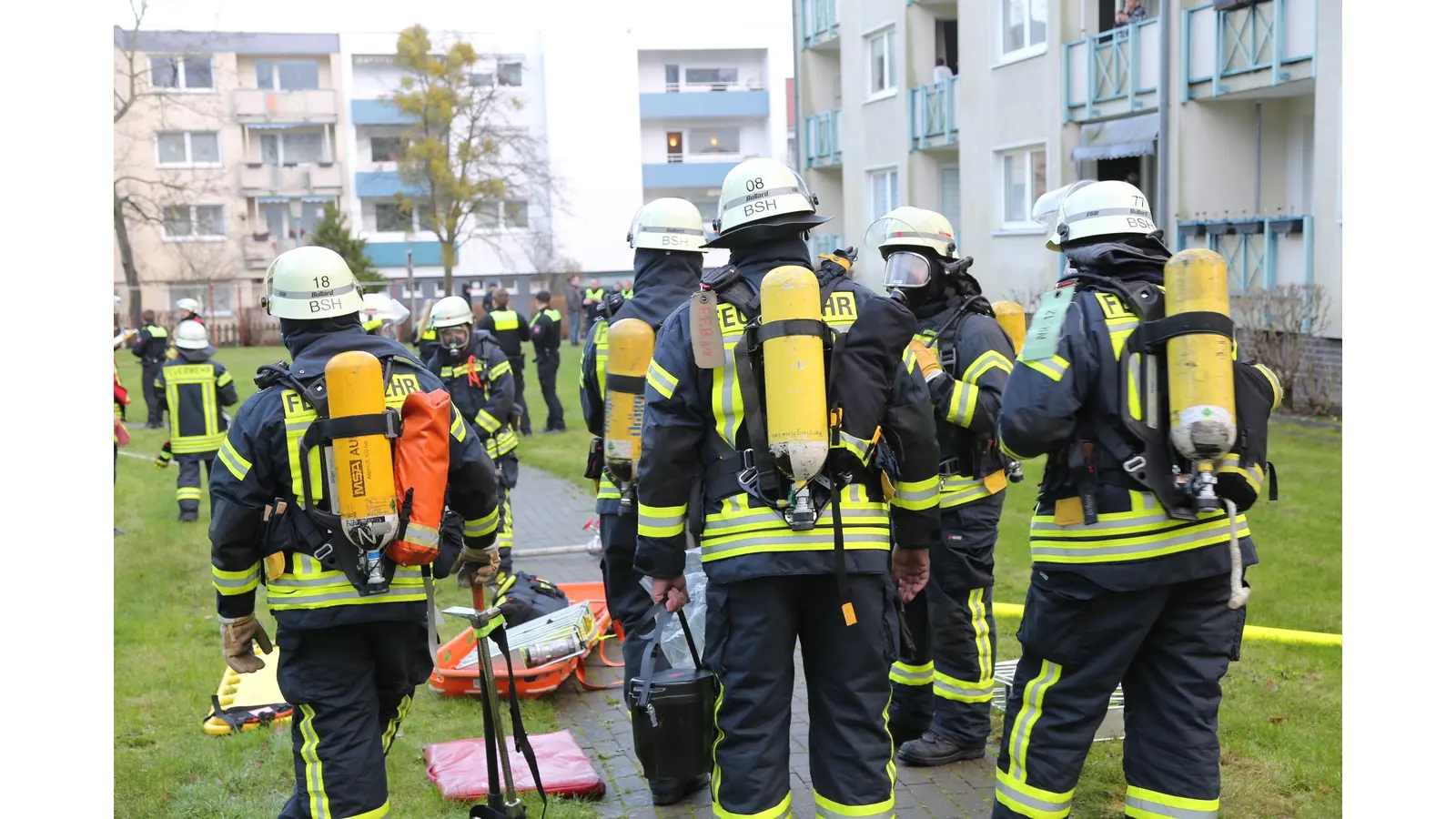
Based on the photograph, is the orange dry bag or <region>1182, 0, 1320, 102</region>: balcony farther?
<region>1182, 0, 1320, 102</region>: balcony

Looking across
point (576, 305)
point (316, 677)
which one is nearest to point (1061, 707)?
point (316, 677)

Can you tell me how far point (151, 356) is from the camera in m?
20.4

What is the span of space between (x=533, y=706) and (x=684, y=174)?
167ft

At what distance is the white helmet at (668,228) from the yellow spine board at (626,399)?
486 mm

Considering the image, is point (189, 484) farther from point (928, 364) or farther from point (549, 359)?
point (928, 364)

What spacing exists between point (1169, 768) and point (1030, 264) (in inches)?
749

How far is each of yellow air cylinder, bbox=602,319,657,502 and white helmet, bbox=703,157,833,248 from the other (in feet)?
3.55

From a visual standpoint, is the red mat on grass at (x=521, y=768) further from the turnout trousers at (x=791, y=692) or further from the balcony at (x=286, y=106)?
the balcony at (x=286, y=106)

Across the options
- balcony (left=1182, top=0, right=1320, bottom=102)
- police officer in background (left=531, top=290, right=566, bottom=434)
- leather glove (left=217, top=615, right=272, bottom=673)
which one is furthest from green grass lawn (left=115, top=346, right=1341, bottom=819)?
police officer in background (left=531, top=290, right=566, bottom=434)

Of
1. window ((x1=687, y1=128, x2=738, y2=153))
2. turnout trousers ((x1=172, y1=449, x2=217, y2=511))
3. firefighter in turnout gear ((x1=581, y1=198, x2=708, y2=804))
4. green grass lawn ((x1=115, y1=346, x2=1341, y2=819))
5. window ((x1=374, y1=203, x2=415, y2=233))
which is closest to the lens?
green grass lawn ((x1=115, y1=346, x2=1341, y2=819))

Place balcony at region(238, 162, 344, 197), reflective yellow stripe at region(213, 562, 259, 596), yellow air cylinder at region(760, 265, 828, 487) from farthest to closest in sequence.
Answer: balcony at region(238, 162, 344, 197) < reflective yellow stripe at region(213, 562, 259, 596) < yellow air cylinder at region(760, 265, 828, 487)

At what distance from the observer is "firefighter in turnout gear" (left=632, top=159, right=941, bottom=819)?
3.81m

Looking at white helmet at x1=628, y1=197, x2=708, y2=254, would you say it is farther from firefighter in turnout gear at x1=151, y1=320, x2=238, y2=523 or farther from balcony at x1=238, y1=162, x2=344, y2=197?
balcony at x1=238, y1=162, x2=344, y2=197

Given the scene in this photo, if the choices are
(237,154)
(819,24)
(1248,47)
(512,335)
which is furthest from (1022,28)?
(237,154)
